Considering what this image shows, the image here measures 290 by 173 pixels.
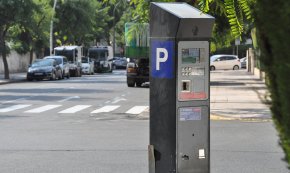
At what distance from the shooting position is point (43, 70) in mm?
43844

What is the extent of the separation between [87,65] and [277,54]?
57876mm


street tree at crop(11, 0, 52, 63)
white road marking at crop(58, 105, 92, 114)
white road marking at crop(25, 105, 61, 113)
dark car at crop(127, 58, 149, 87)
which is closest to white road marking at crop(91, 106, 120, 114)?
white road marking at crop(58, 105, 92, 114)

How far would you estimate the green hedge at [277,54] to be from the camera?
2178 mm

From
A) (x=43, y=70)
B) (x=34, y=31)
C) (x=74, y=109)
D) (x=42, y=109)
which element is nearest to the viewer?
(x=42, y=109)

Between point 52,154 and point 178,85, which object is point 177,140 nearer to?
point 178,85

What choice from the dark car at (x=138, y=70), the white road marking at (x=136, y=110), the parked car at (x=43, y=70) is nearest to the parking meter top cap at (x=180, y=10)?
the white road marking at (x=136, y=110)

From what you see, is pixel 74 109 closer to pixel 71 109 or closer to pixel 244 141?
pixel 71 109

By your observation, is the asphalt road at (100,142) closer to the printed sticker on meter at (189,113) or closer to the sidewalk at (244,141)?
the sidewalk at (244,141)

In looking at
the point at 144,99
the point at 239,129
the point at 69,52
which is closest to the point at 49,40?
the point at 69,52

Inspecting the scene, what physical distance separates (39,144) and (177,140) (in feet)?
22.4

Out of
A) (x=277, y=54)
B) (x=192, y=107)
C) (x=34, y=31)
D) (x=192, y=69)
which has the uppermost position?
(x=34, y=31)

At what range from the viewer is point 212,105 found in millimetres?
20641

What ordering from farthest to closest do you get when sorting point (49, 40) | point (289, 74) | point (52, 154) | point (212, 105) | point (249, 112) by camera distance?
point (49, 40) → point (212, 105) → point (249, 112) → point (52, 154) → point (289, 74)

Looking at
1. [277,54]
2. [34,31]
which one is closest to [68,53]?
[34,31]
